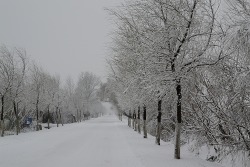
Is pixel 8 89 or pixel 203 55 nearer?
pixel 203 55

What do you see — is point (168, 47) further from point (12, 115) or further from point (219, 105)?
point (12, 115)

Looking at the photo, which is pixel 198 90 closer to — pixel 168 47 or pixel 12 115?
pixel 168 47

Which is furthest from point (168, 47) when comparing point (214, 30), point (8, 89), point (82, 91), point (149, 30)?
point (82, 91)

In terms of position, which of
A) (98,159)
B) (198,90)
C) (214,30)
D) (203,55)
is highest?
(214,30)

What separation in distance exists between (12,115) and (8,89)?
67.9 feet

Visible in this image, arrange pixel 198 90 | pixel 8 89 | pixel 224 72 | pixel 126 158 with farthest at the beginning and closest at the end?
pixel 8 89 < pixel 198 90 < pixel 126 158 < pixel 224 72

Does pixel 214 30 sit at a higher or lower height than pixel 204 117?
higher

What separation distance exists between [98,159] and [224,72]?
6393 mm

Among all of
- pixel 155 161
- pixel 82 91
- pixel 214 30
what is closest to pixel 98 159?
pixel 155 161

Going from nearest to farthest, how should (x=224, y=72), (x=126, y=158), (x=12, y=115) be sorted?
(x=224, y=72), (x=126, y=158), (x=12, y=115)

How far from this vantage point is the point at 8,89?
31266 mm

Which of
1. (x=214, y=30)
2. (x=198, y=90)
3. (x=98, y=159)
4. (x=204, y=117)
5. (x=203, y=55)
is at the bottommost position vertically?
(x=98, y=159)

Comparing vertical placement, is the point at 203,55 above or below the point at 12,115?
above

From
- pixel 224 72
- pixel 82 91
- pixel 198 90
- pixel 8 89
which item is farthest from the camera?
pixel 82 91
